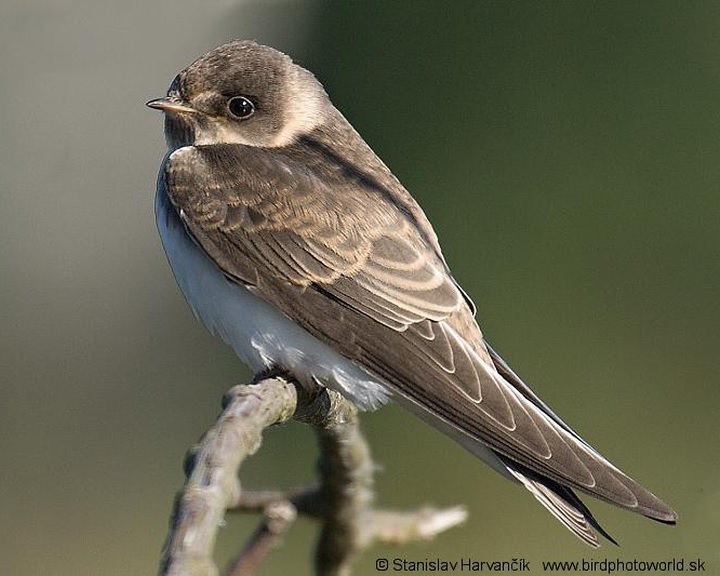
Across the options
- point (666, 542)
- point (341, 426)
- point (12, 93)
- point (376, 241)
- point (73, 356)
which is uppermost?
point (376, 241)

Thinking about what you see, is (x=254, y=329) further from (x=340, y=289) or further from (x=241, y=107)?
Answer: (x=241, y=107)

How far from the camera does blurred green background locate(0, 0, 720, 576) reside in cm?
503

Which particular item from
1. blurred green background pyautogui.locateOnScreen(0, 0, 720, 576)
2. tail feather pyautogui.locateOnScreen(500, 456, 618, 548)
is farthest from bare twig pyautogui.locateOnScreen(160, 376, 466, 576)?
blurred green background pyautogui.locateOnScreen(0, 0, 720, 576)

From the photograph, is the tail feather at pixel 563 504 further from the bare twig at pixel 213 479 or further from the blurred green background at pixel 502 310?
the blurred green background at pixel 502 310

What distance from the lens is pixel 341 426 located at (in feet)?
9.08

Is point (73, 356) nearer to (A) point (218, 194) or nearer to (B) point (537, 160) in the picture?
(B) point (537, 160)

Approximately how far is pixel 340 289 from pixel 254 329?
206 mm

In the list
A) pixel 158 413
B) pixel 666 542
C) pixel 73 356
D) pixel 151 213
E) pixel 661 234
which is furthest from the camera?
pixel 151 213

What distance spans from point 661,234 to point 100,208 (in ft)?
11.7

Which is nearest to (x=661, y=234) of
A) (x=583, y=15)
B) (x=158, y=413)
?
(x=583, y=15)

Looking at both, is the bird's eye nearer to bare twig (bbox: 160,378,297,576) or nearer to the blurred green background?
bare twig (bbox: 160,378,297,576)

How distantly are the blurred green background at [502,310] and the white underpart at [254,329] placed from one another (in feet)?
4.74

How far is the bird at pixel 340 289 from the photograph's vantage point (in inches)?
110

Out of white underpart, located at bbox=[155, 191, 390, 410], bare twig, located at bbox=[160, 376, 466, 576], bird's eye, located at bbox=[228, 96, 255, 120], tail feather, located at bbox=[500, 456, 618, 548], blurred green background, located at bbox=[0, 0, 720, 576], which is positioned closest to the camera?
bare twig, located at bbox=[160, 376, 466, 576]
